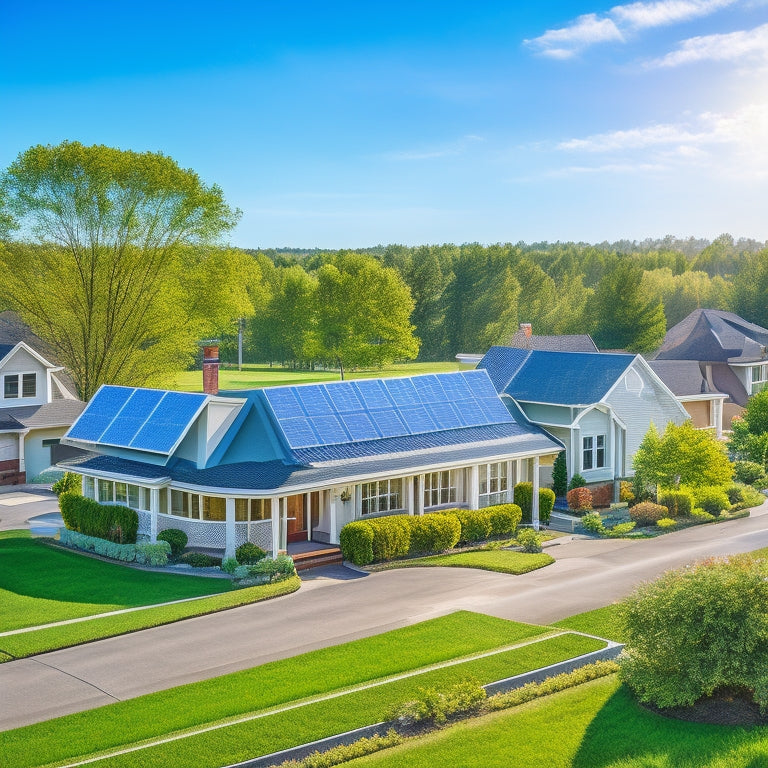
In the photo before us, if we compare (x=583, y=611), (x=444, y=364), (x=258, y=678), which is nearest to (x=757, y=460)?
(x=583, y=611)

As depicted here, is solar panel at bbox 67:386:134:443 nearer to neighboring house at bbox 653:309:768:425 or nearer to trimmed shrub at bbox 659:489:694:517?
trimmed shrub at bbox 659:489:694:517

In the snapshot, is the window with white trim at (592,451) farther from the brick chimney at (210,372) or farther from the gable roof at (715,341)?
the gable roof at (715,341)

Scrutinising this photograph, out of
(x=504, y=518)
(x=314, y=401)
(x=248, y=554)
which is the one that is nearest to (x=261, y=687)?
(x=248, y=554)

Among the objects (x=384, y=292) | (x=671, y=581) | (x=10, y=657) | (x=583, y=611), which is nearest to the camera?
(x=671, y=581)

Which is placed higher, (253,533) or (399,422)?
(399,422)

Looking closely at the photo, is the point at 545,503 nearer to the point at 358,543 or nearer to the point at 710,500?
the point at 710,500

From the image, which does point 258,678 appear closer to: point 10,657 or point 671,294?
point 10,657
